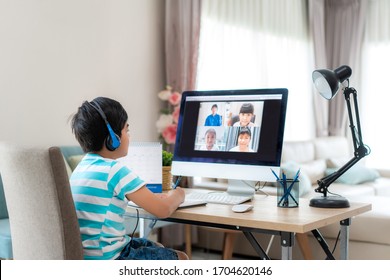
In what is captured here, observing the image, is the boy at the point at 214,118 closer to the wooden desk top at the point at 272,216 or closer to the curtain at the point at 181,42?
the wooden desk top at the point at 272,216

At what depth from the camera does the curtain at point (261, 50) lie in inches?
181

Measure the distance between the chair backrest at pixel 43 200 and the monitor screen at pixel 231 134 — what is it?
852 millimetres

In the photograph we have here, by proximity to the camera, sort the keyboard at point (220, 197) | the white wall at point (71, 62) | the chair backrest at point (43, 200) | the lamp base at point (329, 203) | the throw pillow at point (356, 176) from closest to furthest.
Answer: the chair backrest at point (43, 200), the lamp base at point (329, 203), the keyboard at point (220, 197), the white wall at point (71, 62), the throw pillow at point (356, 176)

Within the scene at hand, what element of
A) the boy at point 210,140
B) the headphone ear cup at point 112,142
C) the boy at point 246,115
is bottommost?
the boy at point 210,140

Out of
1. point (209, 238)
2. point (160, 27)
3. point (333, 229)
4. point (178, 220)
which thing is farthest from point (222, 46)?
point (178, 220)

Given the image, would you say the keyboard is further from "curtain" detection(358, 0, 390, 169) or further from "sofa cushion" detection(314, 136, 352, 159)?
"curtain" detection(358, 0, 390, 169)

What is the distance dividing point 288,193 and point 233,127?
1.33 ft

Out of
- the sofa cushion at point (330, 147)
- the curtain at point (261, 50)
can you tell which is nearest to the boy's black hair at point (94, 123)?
the curtain at point (261, 50)

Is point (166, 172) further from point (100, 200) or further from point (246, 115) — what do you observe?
point (100, 200)

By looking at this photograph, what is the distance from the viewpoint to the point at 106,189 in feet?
5.79

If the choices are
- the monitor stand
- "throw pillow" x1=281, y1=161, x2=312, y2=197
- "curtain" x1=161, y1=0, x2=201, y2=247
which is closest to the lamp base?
A: the monitor stand

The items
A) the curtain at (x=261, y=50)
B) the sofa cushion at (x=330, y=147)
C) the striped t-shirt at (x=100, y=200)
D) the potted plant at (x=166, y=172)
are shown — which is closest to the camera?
the striped t-shirt at (x=100, y=200)

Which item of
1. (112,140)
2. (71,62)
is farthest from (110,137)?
(71,62)

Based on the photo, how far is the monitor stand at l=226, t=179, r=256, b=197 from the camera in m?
2.36
